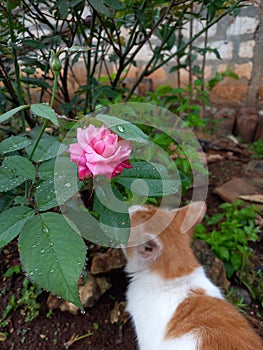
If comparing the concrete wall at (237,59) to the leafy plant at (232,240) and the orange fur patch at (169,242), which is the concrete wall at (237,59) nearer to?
the leafy plant at (232,240)

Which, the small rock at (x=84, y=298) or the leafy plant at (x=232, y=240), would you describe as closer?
the small rock at (x=84, y=298)

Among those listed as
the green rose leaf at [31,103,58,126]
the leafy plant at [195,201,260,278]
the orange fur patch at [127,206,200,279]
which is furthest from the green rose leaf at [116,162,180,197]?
the leafy plant at [195,201,260,278]

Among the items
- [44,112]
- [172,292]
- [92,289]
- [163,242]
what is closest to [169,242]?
[163,242]

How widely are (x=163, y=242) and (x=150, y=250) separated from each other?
52 mm

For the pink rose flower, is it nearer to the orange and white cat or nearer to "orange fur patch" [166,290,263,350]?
the orange and white cat

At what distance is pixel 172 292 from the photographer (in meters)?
1.09

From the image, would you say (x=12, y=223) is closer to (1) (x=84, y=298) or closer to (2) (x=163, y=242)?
(2) (x=163, y=242)

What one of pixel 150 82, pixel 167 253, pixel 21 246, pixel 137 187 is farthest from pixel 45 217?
pixel 150 82

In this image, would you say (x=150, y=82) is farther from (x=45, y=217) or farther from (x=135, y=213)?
(x=45, y=217)

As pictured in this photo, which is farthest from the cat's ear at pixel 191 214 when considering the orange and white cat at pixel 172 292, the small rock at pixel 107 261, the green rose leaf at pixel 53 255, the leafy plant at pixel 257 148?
the leafy plant at pixel 257 148

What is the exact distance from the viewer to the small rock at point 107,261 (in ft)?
4.31

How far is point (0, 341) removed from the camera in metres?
1.18

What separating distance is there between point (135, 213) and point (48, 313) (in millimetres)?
591

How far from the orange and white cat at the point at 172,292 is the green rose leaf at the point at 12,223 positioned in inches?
17.5
